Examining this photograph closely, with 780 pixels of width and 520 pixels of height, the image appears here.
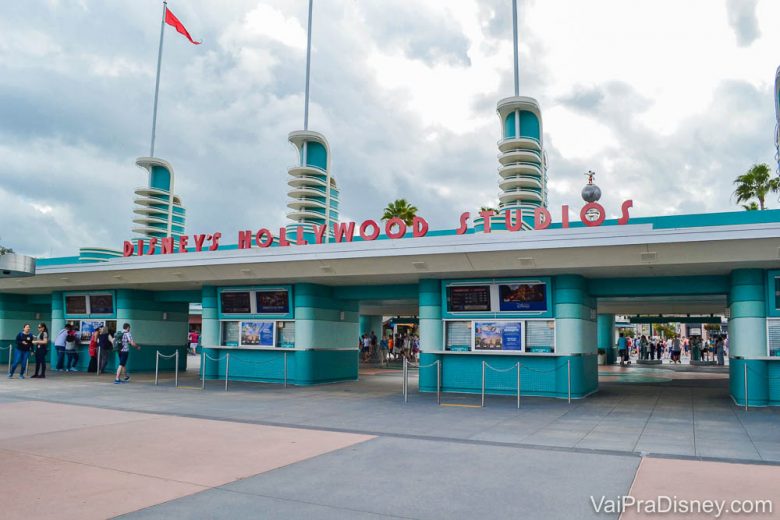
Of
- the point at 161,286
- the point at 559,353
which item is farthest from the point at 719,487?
the point at 161,286

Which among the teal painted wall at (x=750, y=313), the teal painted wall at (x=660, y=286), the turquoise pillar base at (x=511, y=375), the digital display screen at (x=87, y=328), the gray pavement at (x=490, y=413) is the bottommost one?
the gray pavement at (x=490, y=413)

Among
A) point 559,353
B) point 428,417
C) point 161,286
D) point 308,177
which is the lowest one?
point 428,417

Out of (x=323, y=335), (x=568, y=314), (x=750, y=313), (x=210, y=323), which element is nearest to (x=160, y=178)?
(x=210, y=323)

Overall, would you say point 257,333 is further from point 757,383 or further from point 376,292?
point 757,383

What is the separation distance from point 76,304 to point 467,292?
17.3m

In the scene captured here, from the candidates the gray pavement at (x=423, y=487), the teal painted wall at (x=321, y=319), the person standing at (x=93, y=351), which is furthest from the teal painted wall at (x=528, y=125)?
the person standing at (x=93, y=351)

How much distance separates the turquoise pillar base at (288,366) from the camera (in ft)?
65.4

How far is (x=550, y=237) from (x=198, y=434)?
9.01m

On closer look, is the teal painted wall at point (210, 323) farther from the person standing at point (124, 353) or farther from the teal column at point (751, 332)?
the teal column at point (751, 332)

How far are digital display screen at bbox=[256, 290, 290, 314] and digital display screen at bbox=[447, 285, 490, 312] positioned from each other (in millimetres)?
5739

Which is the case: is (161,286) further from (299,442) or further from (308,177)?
(299,442)

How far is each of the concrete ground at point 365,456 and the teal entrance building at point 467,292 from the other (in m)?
1.92

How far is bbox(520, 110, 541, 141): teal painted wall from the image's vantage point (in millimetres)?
21844

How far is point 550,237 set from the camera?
577 inches
